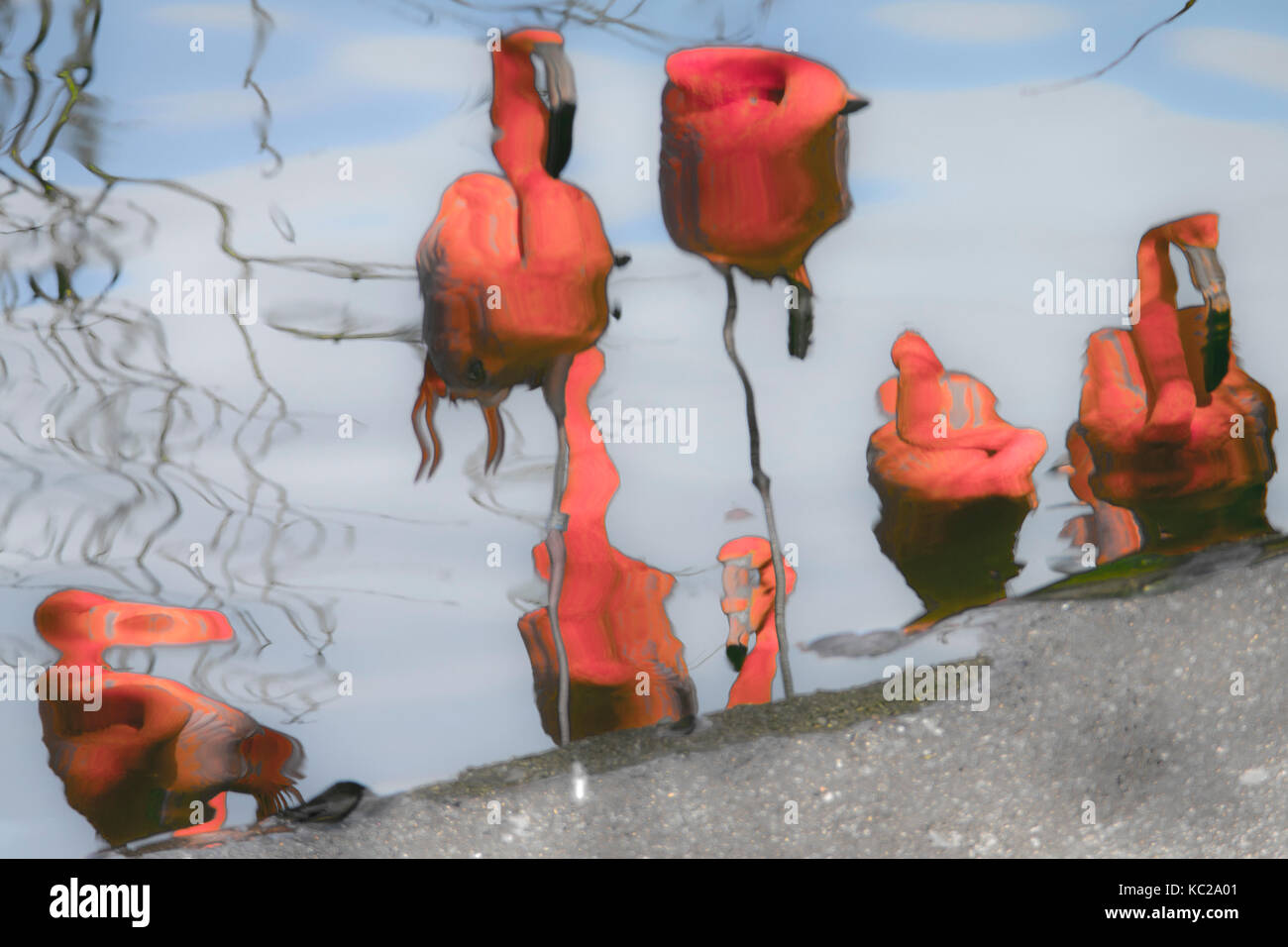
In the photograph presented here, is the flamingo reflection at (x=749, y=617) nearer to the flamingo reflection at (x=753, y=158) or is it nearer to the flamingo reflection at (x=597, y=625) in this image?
the flamingo reflection at (x=597, y=625)

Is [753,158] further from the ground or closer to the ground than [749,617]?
further from the ground

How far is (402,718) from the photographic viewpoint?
839 millimetres

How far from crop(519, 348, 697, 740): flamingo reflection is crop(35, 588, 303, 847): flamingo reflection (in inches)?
12.0

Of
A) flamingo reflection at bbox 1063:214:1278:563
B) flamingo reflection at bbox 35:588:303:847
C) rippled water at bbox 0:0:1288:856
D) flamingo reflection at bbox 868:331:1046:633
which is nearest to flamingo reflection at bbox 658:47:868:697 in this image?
rippled water at bbox 0:0:1288:856

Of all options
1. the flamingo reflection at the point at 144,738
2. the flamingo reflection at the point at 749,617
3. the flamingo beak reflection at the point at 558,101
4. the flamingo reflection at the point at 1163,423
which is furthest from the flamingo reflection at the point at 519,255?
the flamingo reflection at the point at 1163,423

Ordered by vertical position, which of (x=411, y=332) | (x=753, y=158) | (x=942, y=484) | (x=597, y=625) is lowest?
(x=597, y=625)

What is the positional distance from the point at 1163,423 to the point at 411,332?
848 mm

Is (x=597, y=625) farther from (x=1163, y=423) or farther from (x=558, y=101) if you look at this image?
(x=1163, y=423)

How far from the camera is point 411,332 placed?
2.71ft

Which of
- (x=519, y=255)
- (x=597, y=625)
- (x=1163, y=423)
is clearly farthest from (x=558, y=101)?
(x=1163, y=423)

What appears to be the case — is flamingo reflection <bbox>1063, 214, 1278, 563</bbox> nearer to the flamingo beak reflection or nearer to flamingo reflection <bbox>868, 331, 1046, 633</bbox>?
flamingo reflection <bbox>868, 331, 1046, 633</bbox>

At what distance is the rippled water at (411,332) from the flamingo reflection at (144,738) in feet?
0.06

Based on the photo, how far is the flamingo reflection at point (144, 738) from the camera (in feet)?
2.72
